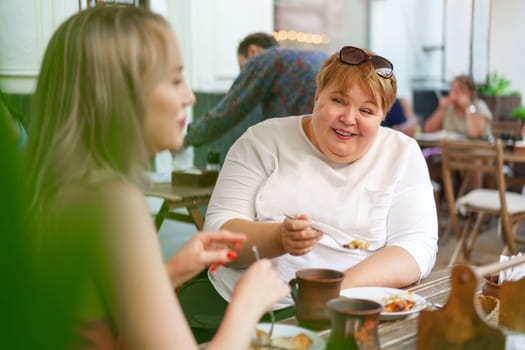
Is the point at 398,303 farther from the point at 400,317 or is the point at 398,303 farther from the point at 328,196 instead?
the point at 328,196

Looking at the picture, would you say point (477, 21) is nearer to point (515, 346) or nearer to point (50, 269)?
point (515, 346)

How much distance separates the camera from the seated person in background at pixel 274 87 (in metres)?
2.91

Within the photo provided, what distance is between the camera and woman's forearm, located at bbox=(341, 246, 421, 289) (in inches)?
59.0

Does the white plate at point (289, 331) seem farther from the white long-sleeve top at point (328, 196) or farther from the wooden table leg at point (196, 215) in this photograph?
the wooden table leg at point (196, 215)

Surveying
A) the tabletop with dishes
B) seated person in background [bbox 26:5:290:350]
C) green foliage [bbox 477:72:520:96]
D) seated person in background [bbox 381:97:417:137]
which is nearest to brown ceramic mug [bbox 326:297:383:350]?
the tabletop with dishes

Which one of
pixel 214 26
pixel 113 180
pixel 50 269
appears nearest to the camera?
pixel 50 269

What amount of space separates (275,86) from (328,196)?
128cm

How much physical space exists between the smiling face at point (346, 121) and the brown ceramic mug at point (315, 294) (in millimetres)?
678

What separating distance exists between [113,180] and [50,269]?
529mm

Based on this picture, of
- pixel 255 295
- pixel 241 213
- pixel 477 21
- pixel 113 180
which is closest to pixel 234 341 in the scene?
pixel 255 295

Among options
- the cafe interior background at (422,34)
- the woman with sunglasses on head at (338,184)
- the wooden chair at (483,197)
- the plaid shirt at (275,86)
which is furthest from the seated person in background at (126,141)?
the cafe interior background at (422,34)

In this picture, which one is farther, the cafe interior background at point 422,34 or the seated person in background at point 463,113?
the cafe interior background at point 422,34

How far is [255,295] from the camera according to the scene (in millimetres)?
941

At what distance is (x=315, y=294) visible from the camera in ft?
3.70
